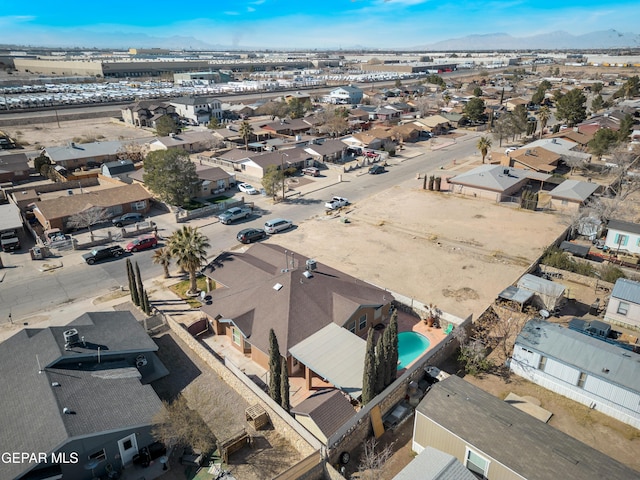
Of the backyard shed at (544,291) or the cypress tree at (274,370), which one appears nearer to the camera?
the cypress tree at (274,370)

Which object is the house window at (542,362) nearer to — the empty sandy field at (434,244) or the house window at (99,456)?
the empty sandy field at (434,244)

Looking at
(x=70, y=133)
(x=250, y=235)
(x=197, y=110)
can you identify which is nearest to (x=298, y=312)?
(x=250, y=235)

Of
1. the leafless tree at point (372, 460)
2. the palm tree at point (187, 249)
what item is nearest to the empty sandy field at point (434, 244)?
the palm tree at point (187, 249)

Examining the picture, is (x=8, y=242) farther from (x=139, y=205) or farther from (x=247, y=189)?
(x=247, y=189)

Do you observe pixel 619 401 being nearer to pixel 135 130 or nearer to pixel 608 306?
pixel 608 306

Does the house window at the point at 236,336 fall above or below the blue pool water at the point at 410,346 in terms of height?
above

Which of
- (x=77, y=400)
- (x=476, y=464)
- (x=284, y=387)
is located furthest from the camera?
(x=284, y=387)
